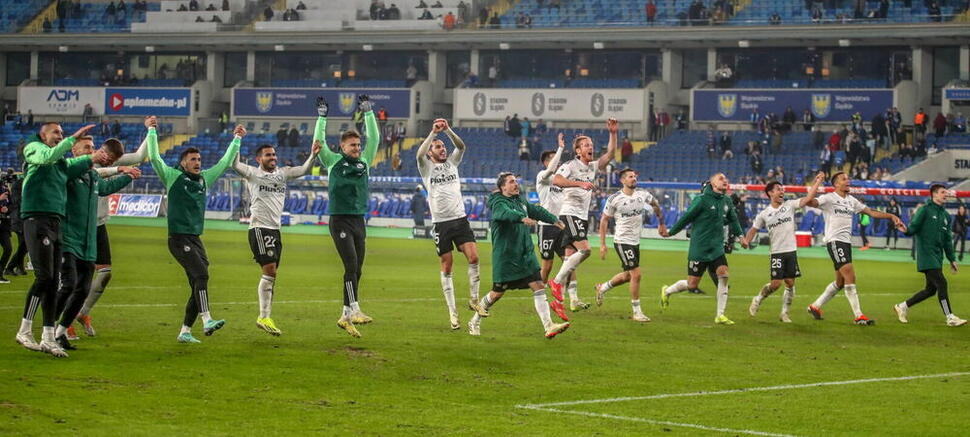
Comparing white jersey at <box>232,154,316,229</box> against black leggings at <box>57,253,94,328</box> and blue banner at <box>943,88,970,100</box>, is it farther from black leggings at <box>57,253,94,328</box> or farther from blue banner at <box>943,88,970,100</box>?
blue banner at <box>943,88,970,100</box>

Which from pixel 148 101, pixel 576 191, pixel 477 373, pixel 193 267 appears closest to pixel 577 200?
pixel 576 191

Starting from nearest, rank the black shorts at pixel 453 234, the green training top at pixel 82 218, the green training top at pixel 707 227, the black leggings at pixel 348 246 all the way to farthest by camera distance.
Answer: the green training top at pixel 82 218 → the black leggings at pixel 348 246 → the black shorts at pixel 453 234 → the green training top at pixel 707 227

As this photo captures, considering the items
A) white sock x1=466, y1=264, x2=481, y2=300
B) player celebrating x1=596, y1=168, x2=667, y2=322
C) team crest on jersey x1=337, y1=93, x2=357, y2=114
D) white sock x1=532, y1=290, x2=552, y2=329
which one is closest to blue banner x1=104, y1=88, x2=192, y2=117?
team crest on jersey x1=337, y1=93, x2=357, y2=114

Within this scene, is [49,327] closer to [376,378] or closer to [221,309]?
[376,378]

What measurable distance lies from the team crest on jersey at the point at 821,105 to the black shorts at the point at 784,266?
4450 cm

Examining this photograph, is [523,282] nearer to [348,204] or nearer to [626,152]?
[348,204]

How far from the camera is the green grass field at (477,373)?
11555mm

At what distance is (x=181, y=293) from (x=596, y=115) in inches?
1852

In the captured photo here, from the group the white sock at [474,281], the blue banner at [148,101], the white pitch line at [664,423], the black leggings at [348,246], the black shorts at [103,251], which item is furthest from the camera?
the blue banner at [148,101]

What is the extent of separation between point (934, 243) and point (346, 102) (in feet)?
185

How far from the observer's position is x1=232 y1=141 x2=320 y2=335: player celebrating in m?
16.9

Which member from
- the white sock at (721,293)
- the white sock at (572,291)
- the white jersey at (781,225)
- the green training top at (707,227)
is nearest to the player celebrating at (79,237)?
the white sock at (572,291)

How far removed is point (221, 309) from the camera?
20641mm

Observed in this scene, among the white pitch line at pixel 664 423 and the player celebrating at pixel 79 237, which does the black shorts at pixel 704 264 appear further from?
the player celebrating at pixel 79 237
